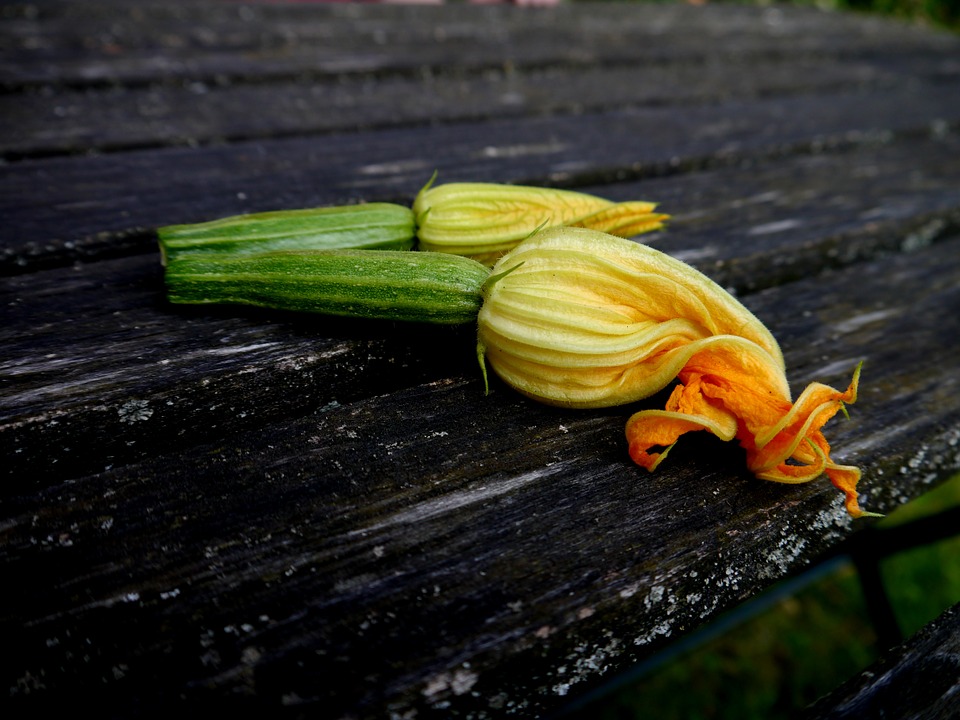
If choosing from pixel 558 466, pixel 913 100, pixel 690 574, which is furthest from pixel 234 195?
pixel 913 100

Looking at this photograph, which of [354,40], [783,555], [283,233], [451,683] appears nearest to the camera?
[451,683]

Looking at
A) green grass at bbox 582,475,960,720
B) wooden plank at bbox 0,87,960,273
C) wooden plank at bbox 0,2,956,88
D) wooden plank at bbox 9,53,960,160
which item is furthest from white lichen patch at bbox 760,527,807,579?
wooden plank at bbox 0,2,956,88

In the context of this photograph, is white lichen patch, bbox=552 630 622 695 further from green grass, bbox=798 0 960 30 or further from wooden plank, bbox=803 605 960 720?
green grass, bbox=798 0 960 30

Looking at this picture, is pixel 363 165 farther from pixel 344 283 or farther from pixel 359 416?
pixel 359 416

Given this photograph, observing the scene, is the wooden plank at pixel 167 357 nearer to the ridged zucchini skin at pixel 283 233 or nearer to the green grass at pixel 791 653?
the ridged zucchini skin at pixel 283 233

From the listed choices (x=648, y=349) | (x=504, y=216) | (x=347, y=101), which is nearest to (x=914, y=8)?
(x=347, y=101)

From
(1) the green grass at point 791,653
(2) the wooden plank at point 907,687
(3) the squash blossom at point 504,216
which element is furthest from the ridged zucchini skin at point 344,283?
(1) the green grass at point 791,653

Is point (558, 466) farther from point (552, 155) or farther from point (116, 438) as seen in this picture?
point (552, 155)

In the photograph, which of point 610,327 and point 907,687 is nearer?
point 907,687
